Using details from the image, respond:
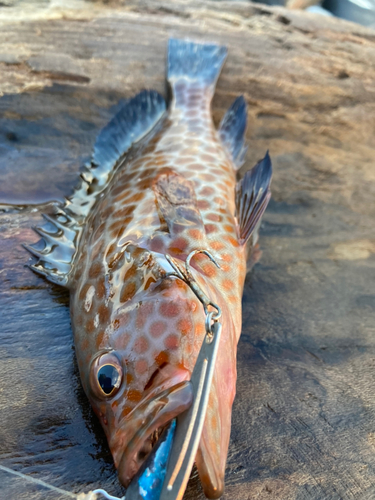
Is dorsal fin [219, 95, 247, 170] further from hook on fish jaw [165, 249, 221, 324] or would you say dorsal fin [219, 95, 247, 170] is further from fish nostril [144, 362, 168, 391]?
fish nostril [144, 362, 168, 391]

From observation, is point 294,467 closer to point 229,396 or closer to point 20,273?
point 229,396

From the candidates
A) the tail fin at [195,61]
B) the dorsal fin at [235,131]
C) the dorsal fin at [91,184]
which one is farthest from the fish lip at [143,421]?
the tail fin at [195,61]

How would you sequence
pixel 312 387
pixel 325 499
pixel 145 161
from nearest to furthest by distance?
pixel 325 499 → pixel 312 387 → pixel 145 161

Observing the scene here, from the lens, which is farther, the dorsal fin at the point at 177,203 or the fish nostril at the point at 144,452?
the dorsal fin at the point at 177,203

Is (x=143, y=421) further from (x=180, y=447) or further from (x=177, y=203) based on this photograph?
(x=177, y=203)

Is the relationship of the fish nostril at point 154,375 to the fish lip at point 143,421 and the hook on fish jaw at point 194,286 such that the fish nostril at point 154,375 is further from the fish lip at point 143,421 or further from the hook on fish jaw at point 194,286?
the hook on fish jaw at point 194,286

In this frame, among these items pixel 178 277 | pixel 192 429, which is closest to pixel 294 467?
pixel 192 429
